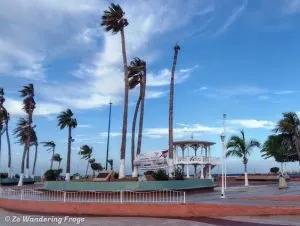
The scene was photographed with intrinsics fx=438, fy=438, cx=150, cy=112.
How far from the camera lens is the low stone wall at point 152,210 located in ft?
58.0

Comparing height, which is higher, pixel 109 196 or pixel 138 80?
pixel 138 80

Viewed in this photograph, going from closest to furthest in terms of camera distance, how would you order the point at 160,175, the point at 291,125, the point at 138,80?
the point at 160,175
the point at 138,80
the point at 291,125

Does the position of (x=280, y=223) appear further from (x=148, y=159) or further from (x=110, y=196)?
(x=148, y=159)

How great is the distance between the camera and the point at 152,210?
19.1m

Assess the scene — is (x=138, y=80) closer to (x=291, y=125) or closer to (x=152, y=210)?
(x=291, y=125)

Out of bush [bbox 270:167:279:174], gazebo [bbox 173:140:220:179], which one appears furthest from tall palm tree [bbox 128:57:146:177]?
bush [bbox 270:167:279:174]

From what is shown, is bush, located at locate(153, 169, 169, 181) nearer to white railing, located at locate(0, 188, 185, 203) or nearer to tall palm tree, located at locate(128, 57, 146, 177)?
white railing, located at locate(0, 188, 185, 203)

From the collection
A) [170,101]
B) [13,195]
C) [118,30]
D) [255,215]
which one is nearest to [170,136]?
[170,101]

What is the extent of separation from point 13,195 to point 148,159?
34.9ft

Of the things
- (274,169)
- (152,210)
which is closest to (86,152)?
(274,169)

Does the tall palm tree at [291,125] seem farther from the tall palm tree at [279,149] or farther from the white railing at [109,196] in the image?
the white railing at [109,196]

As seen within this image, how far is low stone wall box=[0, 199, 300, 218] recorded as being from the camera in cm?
1769

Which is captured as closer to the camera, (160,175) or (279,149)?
(160,175)

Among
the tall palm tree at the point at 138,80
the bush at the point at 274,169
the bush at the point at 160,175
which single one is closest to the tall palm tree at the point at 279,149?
the bush at the point at 274,169
